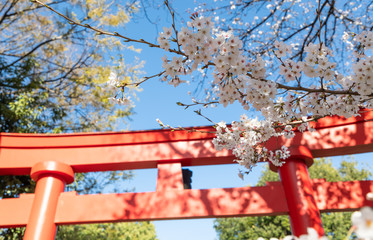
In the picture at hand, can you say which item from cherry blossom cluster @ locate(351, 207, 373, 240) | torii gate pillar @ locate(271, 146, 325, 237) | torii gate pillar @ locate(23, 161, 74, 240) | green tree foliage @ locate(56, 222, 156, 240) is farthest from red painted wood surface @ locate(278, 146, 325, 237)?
green tree foliage @ locate(56, 222, 156, 240)

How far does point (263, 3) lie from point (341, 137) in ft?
7.35

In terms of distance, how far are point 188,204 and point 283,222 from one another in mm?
8864

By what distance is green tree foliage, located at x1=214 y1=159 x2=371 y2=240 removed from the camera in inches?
414

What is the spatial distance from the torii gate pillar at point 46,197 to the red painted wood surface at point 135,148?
0.63 ft

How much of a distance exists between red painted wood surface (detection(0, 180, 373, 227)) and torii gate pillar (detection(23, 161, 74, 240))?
105 millimetres

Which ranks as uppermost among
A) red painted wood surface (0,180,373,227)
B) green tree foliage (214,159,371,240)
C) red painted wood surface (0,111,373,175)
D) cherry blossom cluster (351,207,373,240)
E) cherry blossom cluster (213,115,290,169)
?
green tree foliage (214,159,371,240)

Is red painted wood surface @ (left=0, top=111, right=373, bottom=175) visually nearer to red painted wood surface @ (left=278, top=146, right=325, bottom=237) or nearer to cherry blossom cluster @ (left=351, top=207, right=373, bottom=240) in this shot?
red painted wood surface @ (left=278, top=146, right=325, bottom=237)

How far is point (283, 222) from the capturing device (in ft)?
34.2

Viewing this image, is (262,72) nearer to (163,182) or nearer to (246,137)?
(246,137)

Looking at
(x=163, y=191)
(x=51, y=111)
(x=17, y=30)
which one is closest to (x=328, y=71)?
(x=163, y=191)

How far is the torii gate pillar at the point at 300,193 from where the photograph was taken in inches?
113

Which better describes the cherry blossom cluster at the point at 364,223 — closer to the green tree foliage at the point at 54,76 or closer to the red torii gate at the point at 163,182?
the red torii gate at the point at 163,182

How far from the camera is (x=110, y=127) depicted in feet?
22.7

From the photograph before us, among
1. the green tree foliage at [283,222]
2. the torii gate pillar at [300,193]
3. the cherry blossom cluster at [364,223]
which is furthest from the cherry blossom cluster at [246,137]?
the green tree foliage at [283,222]
